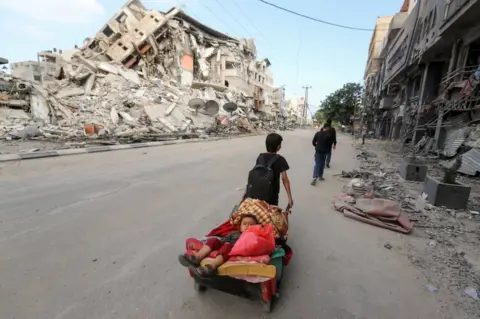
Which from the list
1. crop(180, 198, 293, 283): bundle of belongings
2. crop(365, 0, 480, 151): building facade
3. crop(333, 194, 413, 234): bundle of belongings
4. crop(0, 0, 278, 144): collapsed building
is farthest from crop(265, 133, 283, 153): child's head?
crop(0, 0, 278, 144): collapsed building

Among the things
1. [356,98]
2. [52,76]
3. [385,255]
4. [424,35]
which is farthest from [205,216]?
[356,98]

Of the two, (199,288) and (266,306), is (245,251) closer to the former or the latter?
(266,306)

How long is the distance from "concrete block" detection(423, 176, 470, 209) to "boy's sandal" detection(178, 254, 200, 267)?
5.15 meters

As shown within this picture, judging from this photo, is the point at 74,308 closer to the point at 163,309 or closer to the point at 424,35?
the point at 163,309

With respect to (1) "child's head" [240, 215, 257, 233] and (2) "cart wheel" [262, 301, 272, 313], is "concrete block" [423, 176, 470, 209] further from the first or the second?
(2) "cart wheel" [262, 301, 272, 313]

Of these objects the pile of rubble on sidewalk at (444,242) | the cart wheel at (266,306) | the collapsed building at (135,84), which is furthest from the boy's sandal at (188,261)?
the collapsed building at (135,84)

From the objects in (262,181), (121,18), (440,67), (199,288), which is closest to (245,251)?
Answer: (199,288)

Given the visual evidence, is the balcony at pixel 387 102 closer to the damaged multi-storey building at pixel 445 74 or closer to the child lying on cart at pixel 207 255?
the damaged multi-storey building at pixel 445 74

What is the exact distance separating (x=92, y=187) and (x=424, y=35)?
1982 centimetres

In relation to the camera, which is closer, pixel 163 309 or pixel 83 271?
pixel 163 309

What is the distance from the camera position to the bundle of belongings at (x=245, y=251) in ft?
6.03

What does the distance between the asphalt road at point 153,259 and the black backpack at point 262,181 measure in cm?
88

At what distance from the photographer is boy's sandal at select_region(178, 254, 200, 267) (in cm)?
198

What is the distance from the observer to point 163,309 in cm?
207
